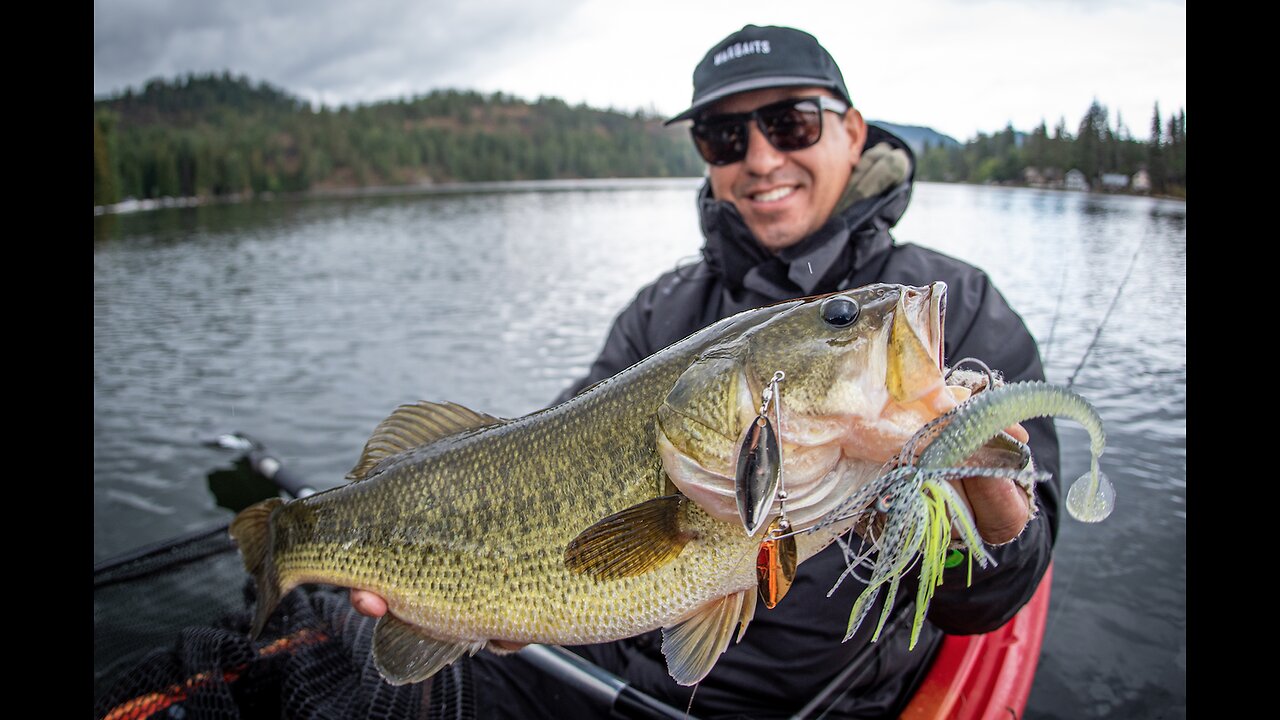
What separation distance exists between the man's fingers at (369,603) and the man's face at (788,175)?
2.22 meters

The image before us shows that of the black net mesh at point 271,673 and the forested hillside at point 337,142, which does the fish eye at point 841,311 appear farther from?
the forested hillside at point 337,142

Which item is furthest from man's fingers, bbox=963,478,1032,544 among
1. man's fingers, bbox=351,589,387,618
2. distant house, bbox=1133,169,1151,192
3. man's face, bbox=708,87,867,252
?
distant house, bbox=1133,169,1151,192

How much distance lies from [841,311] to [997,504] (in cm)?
60

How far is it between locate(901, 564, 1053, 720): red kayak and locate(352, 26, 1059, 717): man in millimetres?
93

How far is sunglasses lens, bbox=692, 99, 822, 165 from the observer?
3.34 m

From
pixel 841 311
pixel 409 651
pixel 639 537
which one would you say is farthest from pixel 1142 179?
pixel 409 651

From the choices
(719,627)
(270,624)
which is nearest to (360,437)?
(270,624)

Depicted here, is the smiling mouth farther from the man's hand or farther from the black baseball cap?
the man's hand

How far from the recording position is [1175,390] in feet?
33.6

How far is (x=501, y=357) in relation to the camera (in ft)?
47.0

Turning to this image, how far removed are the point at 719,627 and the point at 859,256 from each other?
1925mm

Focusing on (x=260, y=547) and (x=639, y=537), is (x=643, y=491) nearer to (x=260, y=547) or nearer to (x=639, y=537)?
(x=639, y=537)

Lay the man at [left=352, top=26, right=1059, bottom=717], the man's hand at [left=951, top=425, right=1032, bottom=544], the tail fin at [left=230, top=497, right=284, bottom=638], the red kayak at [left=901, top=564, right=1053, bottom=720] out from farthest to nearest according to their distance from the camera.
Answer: the red kayak at [left=901, top=564, right=1053, bottom=720]
the man at [left=352, top=26, right=1059, bottom=717]
the tail fin at [left=230, top=497, right=284, bottom=638]
the man's hand at [left=951, top=425, right=1032, bottom=544]
